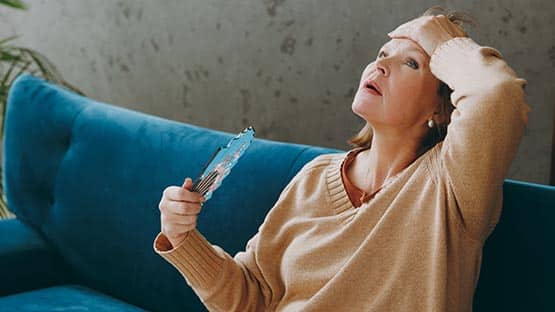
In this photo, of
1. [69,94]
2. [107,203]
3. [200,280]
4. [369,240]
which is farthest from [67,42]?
[369,240]

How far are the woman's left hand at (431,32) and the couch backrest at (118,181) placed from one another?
44cm

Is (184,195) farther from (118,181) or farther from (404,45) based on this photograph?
(118,181)

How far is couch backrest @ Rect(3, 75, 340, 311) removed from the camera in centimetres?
224

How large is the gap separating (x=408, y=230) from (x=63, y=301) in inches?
45.8

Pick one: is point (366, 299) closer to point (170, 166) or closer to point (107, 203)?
point (170, 166)

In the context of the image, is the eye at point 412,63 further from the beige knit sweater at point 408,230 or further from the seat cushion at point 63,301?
the seat cushion at point 63,301

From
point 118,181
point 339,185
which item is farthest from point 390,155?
point 118,181

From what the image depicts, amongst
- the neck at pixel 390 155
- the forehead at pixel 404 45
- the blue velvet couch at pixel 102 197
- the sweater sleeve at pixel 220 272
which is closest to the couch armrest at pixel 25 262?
the blue velvet couch at pixel 102 197

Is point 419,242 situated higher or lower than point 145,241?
higher

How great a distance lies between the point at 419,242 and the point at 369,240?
0.09 meters

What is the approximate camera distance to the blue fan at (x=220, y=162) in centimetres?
173

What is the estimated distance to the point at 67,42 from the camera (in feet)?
11.7

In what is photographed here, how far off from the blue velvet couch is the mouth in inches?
14.3

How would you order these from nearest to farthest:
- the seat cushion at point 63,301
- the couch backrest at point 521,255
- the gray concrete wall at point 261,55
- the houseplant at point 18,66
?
the couch backrest at point 521,255 → the gray concrete wall at point 261,55 → the seat cushion at point 63,301 → the houseplant at point 18,66
